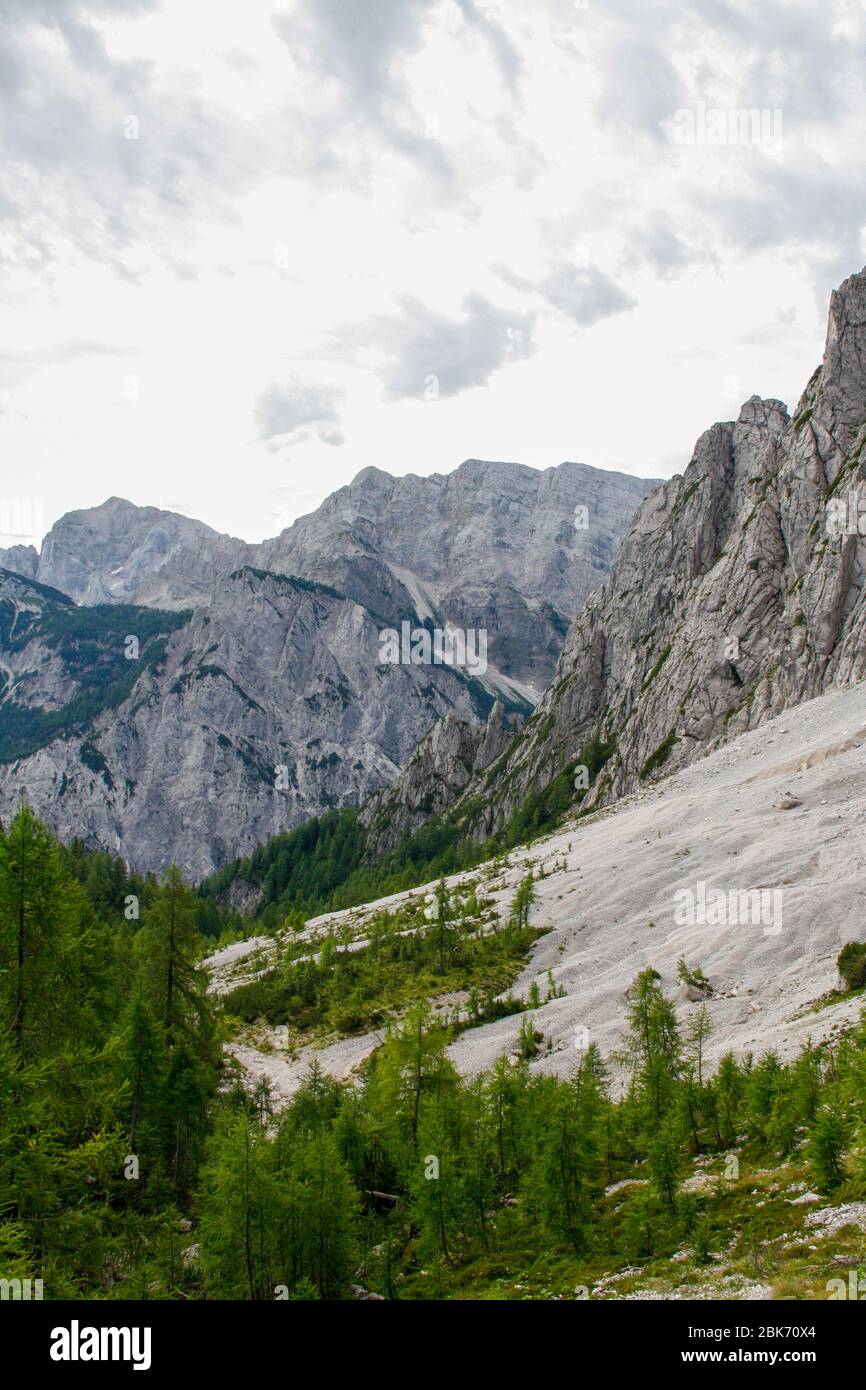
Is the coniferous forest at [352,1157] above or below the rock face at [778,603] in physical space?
below

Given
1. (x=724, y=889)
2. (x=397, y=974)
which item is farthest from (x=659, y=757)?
(x=397, y=974)

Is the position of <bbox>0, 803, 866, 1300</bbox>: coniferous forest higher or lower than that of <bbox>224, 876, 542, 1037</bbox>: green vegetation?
lower

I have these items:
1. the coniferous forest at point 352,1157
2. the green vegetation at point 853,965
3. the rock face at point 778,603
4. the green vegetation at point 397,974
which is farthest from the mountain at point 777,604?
the coniferous forest at point 352,1157

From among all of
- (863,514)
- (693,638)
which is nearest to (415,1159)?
(863,514)

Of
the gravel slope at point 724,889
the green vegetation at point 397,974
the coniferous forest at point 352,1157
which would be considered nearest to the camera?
the coniferous forest at point 352,1157

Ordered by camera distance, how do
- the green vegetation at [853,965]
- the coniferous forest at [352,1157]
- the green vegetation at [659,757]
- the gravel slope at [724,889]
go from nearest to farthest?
the coniferous forest at [352,1157], the green vegetation at [853,965], the gravel slope at [724,889], the green vegetation at [659,757]

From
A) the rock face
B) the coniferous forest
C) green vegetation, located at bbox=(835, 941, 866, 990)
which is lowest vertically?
the coniferous forest

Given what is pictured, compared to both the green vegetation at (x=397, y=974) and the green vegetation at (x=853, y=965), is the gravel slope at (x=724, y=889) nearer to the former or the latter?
the green vegetation at (x=853, y=965)

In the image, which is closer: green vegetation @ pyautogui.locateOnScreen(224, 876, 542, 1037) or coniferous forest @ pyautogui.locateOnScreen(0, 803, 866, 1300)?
coniferous forest @ pyautogui.locateOnScreen(0, 803, 866, 1300)

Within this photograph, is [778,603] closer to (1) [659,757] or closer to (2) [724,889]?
(1) [659,757]

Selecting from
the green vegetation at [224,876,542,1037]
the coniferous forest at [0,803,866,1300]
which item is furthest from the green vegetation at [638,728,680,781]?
the coniferous forest at [0,803,866,1300]

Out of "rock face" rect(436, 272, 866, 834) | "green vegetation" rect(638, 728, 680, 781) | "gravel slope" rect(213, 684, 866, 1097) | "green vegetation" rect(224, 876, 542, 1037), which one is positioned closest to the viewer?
"gravel slope" rect(213, 684, 866, 1097)

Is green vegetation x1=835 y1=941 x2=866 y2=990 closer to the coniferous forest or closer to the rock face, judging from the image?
the coniferous forest
